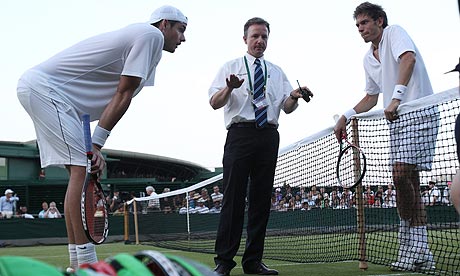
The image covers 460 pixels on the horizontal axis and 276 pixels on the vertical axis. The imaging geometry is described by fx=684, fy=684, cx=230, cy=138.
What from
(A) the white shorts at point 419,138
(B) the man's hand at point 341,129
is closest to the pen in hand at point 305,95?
(B) the man's hand at point 341,129

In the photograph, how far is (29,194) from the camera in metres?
25.8

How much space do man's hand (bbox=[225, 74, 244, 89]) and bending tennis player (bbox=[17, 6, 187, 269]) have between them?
99cm

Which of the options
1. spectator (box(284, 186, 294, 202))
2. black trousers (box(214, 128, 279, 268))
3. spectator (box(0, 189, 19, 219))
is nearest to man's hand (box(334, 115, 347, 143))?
black trousers (box(214, 128, 279, 268))

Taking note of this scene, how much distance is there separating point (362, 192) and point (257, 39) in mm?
1726

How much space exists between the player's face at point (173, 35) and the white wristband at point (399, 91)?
1841 mm

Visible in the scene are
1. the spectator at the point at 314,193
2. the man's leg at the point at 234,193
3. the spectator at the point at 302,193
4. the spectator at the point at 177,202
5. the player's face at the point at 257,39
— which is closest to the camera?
the man's leg at the point at 234,193

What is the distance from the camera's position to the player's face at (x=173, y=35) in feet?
16.4

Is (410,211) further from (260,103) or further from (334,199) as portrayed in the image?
(334,199)

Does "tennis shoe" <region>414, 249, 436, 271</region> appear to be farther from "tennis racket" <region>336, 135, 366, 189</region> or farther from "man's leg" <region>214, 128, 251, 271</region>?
"man's leg" <region>214, 128, 251, 271</region>

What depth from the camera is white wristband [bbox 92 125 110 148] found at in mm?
→ 4508

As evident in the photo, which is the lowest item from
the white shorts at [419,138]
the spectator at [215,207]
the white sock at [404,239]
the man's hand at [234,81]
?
the white sock at [404,239]

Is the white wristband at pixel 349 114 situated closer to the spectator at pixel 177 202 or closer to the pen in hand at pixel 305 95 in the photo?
the pen in hand at pixel 305 95

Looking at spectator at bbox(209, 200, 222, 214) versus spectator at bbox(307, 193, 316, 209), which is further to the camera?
spectator at bbox(209, 200, 222, 214)

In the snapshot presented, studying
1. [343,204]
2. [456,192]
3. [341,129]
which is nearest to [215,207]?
[343,204]
